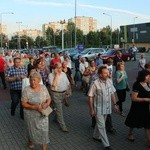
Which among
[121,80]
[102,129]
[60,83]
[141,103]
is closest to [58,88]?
[60,83]

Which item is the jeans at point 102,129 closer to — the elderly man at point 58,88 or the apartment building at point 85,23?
the elderly man at point 58,88

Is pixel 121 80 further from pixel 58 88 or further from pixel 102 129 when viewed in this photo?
pixel 102 129

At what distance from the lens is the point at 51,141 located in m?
8.13

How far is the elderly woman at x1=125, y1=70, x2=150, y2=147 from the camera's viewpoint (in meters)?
7.40

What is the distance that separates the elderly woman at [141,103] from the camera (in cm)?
740

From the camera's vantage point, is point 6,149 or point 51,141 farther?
point 51,141

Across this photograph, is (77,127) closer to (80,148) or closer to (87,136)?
(87,136)

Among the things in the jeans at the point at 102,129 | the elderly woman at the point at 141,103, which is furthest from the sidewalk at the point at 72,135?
the elderly woman at the point at 141,103

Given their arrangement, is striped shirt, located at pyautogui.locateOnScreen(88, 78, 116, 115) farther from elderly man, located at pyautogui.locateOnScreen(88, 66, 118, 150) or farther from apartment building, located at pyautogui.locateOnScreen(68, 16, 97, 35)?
apartment building, located at pyautogui.locateOnScreen(68, 16, 97, 35)

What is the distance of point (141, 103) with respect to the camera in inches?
298

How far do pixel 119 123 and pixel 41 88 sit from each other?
11.4 feet

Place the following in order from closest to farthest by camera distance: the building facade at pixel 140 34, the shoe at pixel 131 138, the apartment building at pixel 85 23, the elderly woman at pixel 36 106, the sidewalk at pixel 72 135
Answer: the elderly woman at pixel 36 106
the sidewalk at pixel 72 135
the shoe at pixel 131 138
the building facade at pixel 140 34
the apartment building at pixel 85 23

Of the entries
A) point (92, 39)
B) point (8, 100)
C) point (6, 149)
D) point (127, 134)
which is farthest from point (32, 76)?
point (92, 39)

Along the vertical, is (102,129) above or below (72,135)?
above
